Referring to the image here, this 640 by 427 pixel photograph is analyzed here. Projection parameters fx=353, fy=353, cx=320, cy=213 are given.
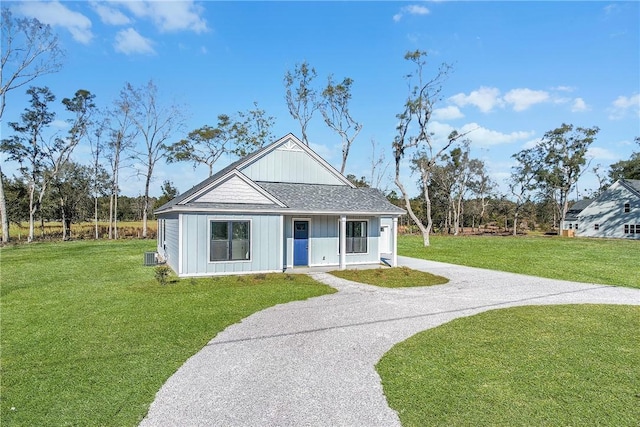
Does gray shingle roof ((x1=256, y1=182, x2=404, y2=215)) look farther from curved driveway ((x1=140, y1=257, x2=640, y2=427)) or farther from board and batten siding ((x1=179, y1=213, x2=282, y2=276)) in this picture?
curved driveway ((x1=140, y1=257, x2=640, y2=427))

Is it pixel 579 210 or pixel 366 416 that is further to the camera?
pixel 579 210

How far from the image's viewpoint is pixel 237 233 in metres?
13.3

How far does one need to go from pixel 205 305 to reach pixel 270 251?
17.0ft

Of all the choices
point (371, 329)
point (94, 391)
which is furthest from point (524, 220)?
point (94, 391)

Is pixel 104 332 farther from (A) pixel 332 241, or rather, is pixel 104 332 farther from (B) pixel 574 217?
(B) pixel 574 217

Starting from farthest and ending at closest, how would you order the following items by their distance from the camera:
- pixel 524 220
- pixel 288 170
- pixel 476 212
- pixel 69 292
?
pixel 524 220 → pixel 476 212 → pixel 288 170 → pixel 69 292

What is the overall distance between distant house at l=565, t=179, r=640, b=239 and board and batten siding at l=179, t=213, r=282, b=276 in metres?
44.7

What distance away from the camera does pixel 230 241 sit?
43.2 feet

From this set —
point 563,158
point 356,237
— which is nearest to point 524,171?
point 563,158

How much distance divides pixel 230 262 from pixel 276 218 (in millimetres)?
2407

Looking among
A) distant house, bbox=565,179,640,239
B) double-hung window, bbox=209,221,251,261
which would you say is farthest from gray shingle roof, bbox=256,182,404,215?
distant house, bbox=565,179,640,239

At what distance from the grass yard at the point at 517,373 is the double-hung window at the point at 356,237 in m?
8.79

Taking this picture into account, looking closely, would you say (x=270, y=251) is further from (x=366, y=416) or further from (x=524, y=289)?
(x=366, y=416)

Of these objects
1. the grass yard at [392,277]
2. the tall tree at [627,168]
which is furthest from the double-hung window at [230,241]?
the tall tree at [627,168]
